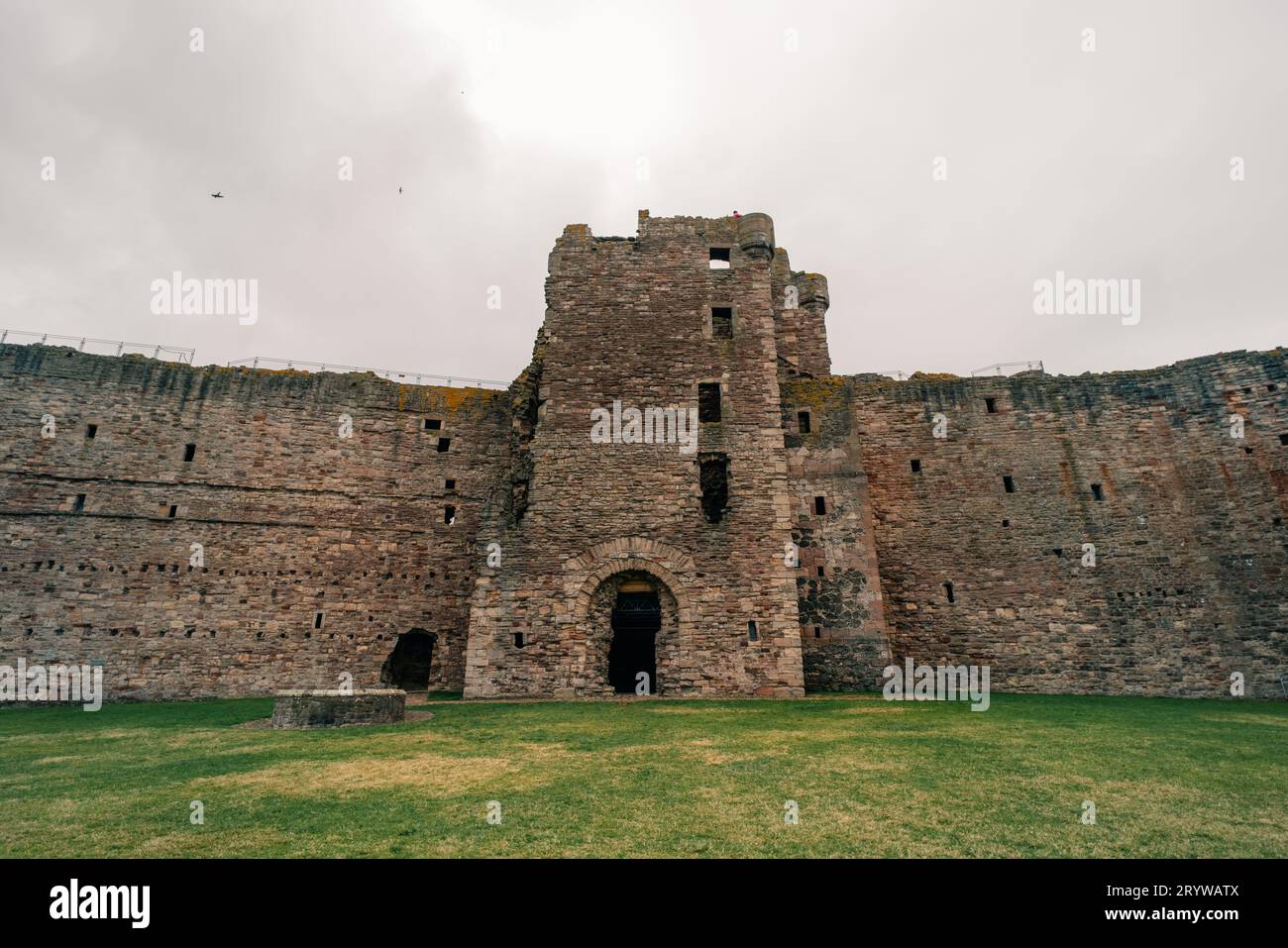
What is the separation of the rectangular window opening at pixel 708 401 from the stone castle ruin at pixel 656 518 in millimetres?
61

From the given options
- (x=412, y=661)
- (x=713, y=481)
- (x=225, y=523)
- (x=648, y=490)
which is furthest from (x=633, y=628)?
(x=225, y=523)

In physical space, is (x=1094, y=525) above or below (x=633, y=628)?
above

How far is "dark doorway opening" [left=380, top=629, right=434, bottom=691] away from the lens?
18.9m

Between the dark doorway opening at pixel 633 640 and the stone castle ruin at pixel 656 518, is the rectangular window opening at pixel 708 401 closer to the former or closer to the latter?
the stone castle ruin at pixel 656 518

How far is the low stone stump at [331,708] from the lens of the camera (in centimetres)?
1101

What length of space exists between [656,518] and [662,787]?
9.63 metres

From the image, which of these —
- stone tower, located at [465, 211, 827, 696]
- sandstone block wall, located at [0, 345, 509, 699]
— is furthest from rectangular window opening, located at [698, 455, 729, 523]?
sandstone block wall, located at [0, 345, 509, 699]

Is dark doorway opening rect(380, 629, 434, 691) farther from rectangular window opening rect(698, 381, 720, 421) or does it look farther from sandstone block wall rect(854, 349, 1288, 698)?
sandstone block wall rect(854, 349, 1288, 698)

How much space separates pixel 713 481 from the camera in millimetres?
16469

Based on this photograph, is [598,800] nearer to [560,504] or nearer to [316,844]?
[316,844]

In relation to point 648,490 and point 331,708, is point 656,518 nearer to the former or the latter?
point 648,490

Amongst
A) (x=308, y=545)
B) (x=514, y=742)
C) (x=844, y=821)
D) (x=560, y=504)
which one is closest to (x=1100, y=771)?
(x=844, y=821)

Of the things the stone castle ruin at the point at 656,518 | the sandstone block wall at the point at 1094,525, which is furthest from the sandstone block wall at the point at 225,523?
the sandstone block wall at the point at 1094,525

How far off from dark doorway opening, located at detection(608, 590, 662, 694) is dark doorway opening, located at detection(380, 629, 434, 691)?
6012mm
